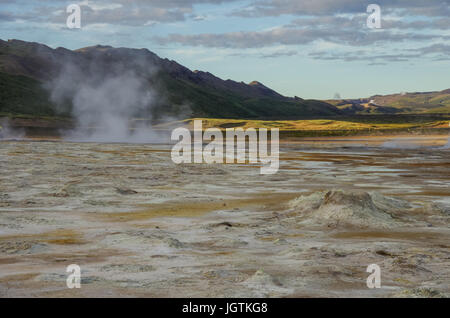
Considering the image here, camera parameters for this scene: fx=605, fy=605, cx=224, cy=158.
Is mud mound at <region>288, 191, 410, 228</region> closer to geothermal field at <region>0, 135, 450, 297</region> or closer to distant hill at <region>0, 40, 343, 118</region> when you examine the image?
geothermal field at <region>0, 135, 450, 297</region>

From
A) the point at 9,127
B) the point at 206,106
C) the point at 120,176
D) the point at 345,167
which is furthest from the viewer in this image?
Answer: the point at 206,106

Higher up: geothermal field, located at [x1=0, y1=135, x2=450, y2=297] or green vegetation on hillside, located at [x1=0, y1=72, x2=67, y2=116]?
green vegetation on hillside, located at [x1=0, y1=72, x2=67, y2=116]

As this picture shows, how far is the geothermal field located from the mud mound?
0.04m

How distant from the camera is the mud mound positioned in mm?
13192

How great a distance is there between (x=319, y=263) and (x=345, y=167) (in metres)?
20.4

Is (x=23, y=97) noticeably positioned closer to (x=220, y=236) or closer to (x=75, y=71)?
(x=75, y=71)

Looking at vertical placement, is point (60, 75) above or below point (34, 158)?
above

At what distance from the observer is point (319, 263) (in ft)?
30.5

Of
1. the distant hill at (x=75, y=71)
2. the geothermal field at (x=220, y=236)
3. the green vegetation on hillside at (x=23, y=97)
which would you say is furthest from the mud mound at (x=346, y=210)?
the distant hill at (x=75, y=71)

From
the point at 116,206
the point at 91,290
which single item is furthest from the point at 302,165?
the point at 91,290

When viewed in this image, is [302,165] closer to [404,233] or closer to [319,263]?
[404,233]

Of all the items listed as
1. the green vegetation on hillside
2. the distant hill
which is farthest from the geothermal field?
the distant hill

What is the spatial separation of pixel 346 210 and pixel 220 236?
3.43 meters
